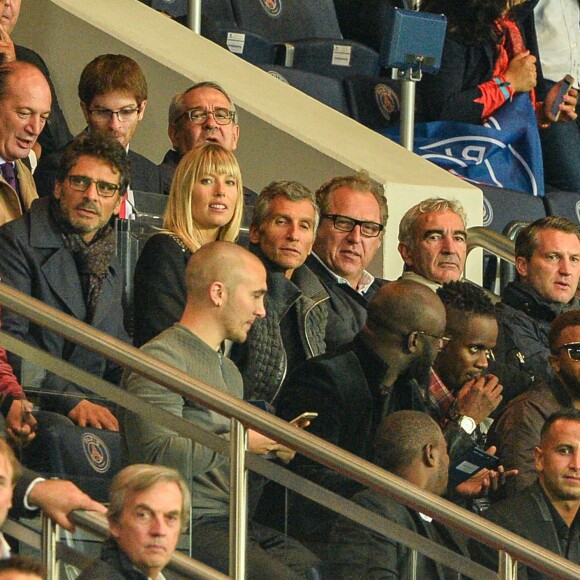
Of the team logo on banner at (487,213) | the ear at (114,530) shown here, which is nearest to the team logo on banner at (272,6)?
the team logo on banner at (487,213)

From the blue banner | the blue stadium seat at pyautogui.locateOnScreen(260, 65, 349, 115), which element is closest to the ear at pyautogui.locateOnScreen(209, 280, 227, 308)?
the blue banner

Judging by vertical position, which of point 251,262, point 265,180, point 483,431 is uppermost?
point 265,180

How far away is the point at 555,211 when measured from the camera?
876 centimetres

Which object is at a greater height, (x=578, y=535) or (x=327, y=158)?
(x=327, y=158)

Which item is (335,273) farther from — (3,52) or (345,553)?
(345,553)

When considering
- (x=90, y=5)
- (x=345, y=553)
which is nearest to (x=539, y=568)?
(x=345, y=553)

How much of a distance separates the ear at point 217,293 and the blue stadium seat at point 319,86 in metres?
3.92

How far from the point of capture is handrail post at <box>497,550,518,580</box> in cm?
458

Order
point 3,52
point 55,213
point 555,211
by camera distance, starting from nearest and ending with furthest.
→ point 55,213
point 3,52
point 555,211

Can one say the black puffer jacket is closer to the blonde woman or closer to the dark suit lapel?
the blonde woman

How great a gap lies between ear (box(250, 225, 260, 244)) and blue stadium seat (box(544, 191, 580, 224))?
3.00 m

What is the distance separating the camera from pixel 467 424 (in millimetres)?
5523

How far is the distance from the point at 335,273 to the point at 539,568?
76.4 inches

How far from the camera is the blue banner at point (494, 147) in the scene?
849 centimetres
